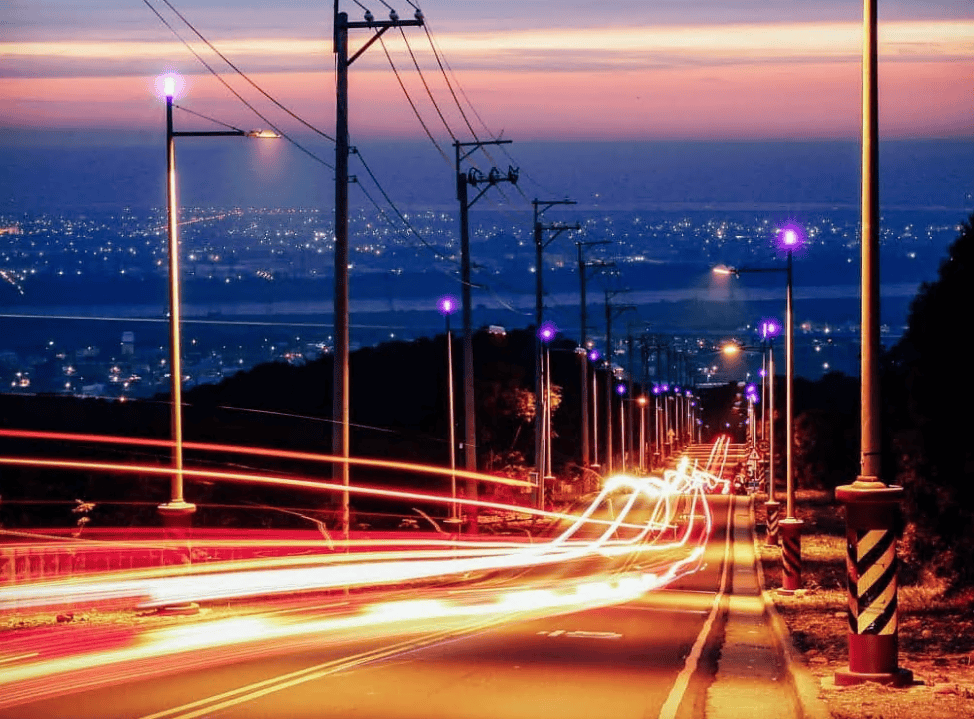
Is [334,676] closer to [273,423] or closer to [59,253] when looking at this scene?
[59,253]

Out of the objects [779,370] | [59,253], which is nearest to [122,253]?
[59,253]

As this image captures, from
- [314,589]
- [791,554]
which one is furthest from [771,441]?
[314,589]

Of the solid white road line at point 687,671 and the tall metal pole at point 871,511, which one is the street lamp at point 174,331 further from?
the tall metal pole at point 871,511

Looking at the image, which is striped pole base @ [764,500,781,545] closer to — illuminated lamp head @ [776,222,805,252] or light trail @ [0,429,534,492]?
light trail @ [0,429,534,492]

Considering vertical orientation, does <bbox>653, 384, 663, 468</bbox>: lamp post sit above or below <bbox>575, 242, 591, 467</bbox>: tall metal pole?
below

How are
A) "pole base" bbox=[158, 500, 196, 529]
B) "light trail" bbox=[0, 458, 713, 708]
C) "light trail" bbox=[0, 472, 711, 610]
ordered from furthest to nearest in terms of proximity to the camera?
"pole base" bbox=[158, 500, 196, 529]
"light trail" bbox=[0, 472, 711, 610]
"light trail" bbox=[0, 458, 713, 708]

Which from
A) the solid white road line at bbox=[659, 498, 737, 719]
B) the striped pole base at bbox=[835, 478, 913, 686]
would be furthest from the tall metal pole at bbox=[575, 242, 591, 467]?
the striped pole base at bbox=[835, 478, 913, 686]
